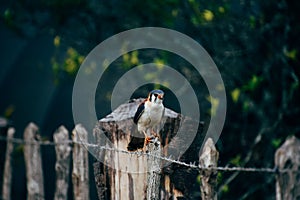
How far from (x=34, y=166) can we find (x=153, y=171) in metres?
2.31

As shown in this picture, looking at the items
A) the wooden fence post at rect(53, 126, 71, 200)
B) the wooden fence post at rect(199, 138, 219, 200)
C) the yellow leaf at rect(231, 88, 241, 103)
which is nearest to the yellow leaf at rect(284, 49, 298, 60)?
the yellow leaf at rect(231, 88, 241, 103)

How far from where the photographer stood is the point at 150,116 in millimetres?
4090

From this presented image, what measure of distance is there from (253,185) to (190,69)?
1423mm

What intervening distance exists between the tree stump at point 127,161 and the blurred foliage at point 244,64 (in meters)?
2.34

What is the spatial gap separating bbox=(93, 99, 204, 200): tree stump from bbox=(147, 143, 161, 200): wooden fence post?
6cm

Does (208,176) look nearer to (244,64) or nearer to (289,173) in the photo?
(289,173)

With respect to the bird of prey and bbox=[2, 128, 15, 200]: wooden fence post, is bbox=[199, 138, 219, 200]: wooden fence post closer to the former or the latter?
the bird of prey

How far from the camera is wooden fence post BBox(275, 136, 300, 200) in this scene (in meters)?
3.56

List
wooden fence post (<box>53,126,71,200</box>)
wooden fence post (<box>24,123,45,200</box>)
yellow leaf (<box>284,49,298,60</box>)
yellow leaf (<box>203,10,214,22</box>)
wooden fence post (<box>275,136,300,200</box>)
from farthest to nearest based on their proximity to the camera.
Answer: yellow leaf (<box>203,10,214,22</box>) → yellow leaf (<box>284,49,298,60</box>) → wooden fence post (<box>24,123,45,200</box>) → wooden fence post (<box>53,126,71,200</box>) → wooden fence post (<box>275,136,300,200</box>)

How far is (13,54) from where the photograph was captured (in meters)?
8.69

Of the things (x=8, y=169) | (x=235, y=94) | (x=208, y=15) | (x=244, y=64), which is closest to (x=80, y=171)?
(x=8, y=169)

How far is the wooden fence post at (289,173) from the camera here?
3.56m

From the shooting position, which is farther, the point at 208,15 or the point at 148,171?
the point at 208,15

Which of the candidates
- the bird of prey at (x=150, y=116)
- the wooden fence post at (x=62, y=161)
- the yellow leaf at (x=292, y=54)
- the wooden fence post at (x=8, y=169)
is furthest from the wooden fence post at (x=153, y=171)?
the yellow leaf at (x=292, y=54)
